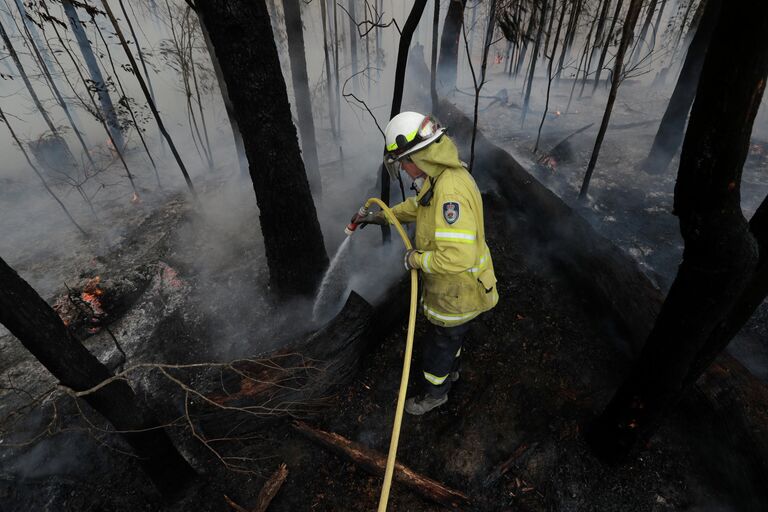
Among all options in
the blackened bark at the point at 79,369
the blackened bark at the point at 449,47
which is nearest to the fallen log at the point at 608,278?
the blackened bark at the point at 79,369

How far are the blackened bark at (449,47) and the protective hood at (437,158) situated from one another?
10.6 meters

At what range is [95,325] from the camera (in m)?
4.85

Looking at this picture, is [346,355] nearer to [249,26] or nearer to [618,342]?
[618,342]

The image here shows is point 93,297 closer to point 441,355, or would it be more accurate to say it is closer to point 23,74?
point 441,355

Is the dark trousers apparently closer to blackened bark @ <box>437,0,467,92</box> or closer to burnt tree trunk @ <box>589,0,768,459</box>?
burnt tree trunk @ <box>589,0,768,459</box>

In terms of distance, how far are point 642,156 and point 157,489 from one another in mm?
10324

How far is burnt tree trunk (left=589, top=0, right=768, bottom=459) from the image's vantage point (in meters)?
1.36

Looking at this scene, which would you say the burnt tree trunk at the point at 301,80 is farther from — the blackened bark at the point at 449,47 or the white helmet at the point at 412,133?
the blackened bark at the point at 449,47

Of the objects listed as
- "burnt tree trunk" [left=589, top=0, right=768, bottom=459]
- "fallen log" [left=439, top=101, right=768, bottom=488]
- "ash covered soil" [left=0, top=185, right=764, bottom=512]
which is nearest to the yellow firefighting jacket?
"ash covered soil" [left=0, top=185, right=764, bottom=512]

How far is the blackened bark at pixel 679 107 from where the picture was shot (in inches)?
259

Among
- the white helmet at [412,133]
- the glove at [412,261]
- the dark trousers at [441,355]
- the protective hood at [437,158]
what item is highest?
the white helmet at [412,133]

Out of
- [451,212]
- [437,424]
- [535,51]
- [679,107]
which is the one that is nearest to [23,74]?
[451,212]

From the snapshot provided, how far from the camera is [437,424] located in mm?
3373

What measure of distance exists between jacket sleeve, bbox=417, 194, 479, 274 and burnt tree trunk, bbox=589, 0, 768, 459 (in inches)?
46.8
